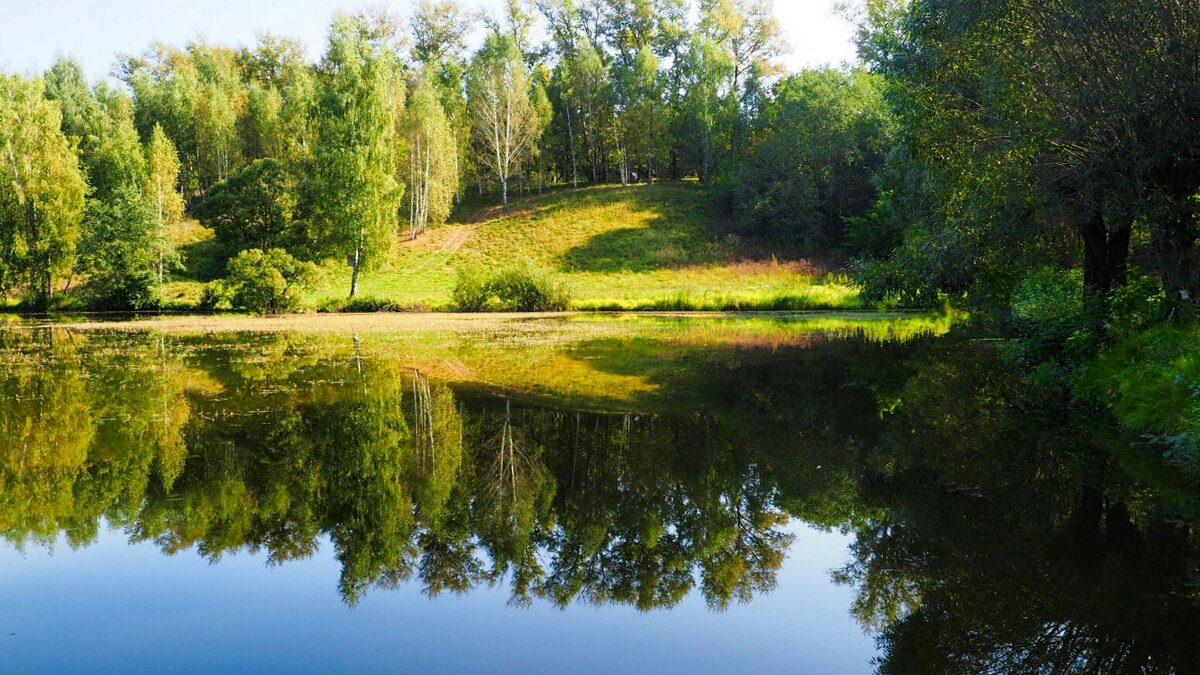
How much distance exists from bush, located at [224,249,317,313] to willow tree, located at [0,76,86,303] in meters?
10.9

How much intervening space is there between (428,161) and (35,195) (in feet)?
74.0

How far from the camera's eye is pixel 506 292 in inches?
1389

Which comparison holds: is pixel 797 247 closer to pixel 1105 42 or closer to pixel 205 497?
pixel 1105 42

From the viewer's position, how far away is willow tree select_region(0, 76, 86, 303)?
38.1 meters

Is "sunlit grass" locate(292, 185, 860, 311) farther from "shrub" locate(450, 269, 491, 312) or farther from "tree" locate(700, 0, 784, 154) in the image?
"tree" locate(700, 0, 784, 154)

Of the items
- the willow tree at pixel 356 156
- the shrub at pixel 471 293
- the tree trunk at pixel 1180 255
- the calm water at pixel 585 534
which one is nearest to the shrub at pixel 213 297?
the willow tree at pixel 356 156

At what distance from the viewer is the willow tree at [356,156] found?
38500 millimetres

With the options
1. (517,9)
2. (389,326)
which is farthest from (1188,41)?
(517,9)

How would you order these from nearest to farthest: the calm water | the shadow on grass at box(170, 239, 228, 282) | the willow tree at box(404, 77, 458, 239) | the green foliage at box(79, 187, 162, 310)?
the calm water < the green foliage at box(79, 187, 162, 310) < the shadow on grass at box(170, 239, 228, 282) < the willow tree at box(404, 77, 458, 239)

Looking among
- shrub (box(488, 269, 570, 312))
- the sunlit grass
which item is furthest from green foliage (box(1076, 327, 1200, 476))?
shrub (box(488, 269, 570, 312))

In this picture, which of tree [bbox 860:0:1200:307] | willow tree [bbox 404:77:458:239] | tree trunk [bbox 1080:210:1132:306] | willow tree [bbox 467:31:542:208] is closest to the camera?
tree [bbox 860:0:1200:307]

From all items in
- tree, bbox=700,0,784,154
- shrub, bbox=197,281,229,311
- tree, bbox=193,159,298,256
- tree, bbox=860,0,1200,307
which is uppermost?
tree, bbox=700,0,784,154

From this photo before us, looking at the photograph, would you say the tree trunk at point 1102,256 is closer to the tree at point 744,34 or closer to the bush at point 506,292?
the bush at point 506,292

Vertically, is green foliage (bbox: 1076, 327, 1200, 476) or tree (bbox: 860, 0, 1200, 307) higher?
tree (bbox: 860, 0, 1200, 307)
